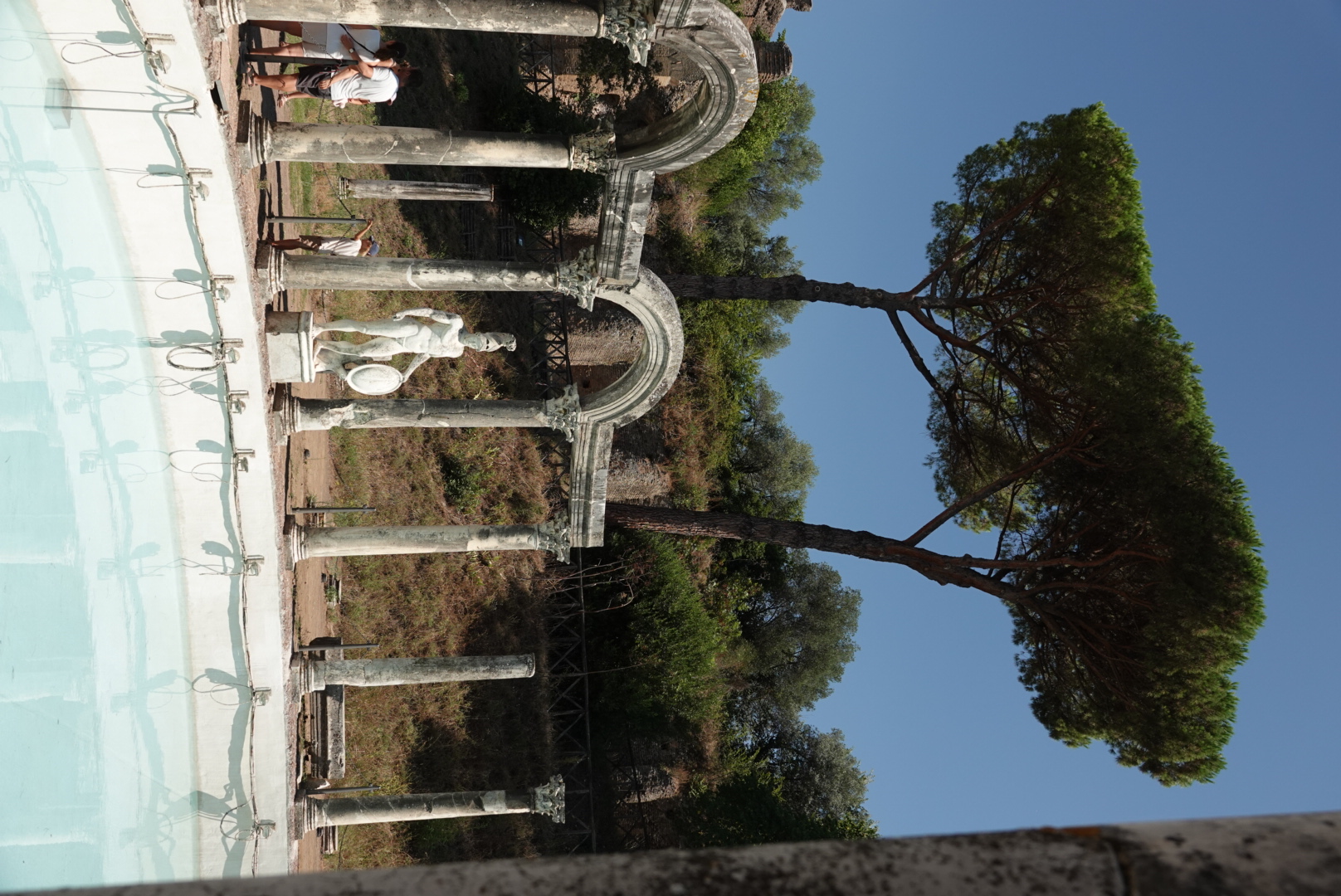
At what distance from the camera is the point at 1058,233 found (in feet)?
56.5

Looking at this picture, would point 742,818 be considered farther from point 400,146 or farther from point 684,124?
point 400,146

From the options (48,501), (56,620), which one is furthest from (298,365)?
(56,620)

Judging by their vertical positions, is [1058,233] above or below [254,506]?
above

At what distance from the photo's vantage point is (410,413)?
12898 millimetres

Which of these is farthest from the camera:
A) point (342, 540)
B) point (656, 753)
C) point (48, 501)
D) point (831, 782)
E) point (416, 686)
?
point (831, 782)

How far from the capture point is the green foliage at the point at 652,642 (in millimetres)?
20109

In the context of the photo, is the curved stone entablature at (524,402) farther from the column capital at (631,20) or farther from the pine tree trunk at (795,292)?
the pine tree trunk at (795,292)

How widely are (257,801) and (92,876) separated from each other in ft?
7.73

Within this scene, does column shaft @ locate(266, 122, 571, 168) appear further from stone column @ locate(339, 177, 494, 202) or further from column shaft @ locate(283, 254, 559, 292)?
stone column @ locate(339, 177, 494, 202)

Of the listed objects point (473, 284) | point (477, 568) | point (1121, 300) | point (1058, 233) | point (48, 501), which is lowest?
point (48, 501)

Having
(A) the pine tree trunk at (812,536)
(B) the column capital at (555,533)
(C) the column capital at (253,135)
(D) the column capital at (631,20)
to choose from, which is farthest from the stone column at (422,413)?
(A) the pine tree trunk at (812,536)

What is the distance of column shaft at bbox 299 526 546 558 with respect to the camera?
1341cm

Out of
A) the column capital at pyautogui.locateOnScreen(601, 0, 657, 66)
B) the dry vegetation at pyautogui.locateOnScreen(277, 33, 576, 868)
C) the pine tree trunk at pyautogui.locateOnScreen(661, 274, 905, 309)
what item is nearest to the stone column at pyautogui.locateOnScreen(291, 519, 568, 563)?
the dry vegetation at pyautogui.locateOnScreen(277, 33, 576, 868)

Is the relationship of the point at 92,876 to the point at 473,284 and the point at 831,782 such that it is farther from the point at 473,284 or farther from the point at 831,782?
the point at 831,782
